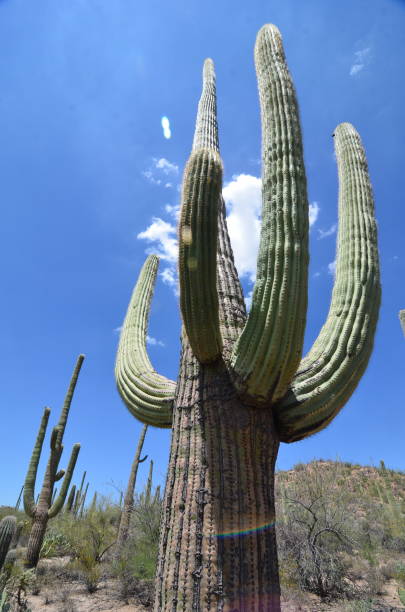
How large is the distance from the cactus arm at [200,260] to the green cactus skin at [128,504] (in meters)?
10.5

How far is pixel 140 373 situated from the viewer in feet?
10.8

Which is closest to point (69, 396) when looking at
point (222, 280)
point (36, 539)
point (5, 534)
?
point (36, 539)

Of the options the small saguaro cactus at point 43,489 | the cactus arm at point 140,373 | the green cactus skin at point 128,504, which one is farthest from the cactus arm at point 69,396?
the cactus arm at point 140,373

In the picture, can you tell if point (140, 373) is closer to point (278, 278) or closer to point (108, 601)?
point (278, 278)

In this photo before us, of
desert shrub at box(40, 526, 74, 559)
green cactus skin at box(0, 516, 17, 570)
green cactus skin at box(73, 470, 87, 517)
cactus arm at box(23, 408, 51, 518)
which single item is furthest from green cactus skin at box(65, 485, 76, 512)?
green cactus skin at box(0, 516, 17, 570)

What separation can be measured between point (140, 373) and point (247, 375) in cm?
135

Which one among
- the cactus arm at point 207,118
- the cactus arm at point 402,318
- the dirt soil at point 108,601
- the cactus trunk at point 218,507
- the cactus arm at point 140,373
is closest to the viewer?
the cactus trunk at point 218,507

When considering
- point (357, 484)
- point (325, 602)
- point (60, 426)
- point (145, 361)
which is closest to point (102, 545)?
point (60, 426)

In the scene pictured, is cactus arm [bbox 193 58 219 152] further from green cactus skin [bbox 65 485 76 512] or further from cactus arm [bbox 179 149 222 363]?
green cactus skin [bbox 65 485 76 512]

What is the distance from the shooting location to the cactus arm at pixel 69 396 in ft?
36.3

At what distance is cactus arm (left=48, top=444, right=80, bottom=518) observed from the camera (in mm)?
9688

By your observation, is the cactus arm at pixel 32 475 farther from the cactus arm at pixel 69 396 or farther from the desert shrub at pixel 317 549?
the desert shrub at pixel 317 549

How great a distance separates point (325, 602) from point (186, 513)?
8431 millimetres

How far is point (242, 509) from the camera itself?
1976mm
